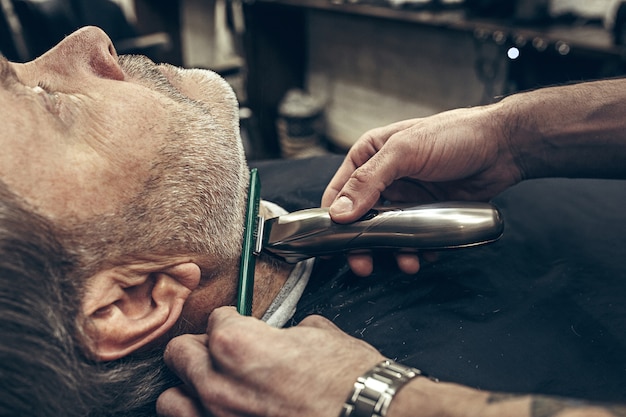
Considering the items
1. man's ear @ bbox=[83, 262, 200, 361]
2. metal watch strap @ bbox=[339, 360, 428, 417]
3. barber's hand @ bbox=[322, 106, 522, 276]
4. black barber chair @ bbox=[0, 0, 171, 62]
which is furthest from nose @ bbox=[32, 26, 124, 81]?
black barber chair @ bbox=[0, 0, 171, 62]

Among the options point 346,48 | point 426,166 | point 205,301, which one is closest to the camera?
point 205,301

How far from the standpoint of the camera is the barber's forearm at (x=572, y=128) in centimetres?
114

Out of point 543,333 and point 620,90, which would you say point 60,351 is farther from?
point 620,90

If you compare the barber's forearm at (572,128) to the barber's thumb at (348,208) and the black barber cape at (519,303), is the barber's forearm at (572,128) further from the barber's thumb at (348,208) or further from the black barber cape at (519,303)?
the barber's thumb at (348,208)

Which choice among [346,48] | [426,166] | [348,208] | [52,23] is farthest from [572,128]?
[346,48]

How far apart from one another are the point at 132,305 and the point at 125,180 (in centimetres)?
20

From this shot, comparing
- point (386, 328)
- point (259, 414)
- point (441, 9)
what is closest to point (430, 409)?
point (259, 414)

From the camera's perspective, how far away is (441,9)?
2195mm

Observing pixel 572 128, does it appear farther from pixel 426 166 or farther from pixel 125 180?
pixel 125 180

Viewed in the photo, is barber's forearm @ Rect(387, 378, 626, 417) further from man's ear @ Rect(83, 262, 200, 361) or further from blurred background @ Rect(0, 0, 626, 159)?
blurred background @ Rect(0, 0, 626, 159)

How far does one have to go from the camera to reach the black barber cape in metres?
0.92

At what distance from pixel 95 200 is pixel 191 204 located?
0.53 feet

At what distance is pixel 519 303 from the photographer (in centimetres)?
107

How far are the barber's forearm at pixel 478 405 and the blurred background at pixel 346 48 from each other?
104 centimetres
